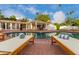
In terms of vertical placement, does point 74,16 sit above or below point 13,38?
above

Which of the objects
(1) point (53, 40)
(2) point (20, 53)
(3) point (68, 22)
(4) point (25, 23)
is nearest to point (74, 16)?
(3) point (68, 22)

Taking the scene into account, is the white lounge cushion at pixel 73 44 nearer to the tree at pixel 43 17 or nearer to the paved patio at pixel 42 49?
the paved patio at pixel 42 49

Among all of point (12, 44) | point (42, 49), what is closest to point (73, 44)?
point (42, 49)

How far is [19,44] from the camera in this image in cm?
287

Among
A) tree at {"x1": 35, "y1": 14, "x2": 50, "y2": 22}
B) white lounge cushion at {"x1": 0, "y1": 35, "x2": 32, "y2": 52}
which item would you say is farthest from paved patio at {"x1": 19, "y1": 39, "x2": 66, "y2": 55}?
tree at {"x1": 35, "y1": 14, "x2": 50, "y2": 22}

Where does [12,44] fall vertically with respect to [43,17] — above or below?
below

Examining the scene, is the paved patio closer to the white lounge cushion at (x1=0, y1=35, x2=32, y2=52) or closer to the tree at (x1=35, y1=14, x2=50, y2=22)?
the white lounge cushion at (x1=0, y1=35, x2=32, y2=52)

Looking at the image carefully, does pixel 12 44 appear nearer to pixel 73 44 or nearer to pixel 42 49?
pixel 42 49

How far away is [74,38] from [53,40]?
0.77 ft

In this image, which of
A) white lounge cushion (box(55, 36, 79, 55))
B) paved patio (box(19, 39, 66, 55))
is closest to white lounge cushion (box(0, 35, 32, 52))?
paved patio (box(19, 39, 66, 55))

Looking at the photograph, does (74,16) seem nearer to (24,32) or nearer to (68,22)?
(68,22)

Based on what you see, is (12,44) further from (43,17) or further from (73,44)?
(73,44)

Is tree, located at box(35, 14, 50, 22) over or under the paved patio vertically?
over
